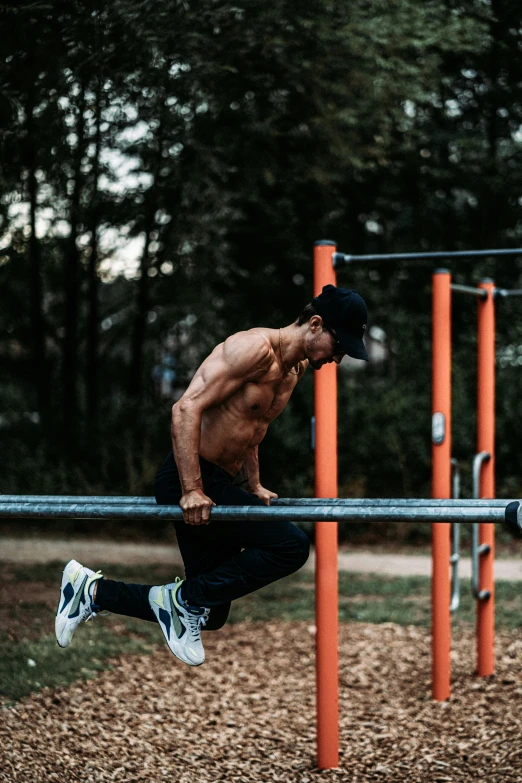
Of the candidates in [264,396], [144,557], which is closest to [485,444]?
[264,396]

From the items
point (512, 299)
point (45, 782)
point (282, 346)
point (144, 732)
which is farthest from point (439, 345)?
point (512, 299)

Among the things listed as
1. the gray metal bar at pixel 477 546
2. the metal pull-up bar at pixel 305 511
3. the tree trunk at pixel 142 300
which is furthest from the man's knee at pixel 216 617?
the tree trunk at pixel 142 300

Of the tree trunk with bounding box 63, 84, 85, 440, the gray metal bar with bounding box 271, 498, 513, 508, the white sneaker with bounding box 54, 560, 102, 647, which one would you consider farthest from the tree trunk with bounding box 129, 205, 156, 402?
the gray metal bar with bounding box 271, 498, 513, 508

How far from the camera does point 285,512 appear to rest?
3148 mm

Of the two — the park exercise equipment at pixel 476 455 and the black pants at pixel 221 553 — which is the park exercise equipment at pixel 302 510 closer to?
the black pants at pixel 221 553

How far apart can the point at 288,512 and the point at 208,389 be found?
0.60 m

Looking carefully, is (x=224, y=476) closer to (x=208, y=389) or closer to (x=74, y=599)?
(x=208, y=389)

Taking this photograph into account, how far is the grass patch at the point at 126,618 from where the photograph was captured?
6.39m

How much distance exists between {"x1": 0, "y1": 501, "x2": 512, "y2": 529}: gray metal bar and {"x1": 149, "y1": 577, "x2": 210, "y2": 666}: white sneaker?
0.60m

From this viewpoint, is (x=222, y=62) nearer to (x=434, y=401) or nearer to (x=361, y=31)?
(x=361, y=31)

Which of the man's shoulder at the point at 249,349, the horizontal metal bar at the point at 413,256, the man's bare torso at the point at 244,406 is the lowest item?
the man's bare torso at the point at 244,406

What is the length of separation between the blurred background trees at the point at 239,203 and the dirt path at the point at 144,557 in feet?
3.00

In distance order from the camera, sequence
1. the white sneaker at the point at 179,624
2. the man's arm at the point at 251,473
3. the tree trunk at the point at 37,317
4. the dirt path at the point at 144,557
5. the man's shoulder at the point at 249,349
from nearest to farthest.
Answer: the man's shoulder at the point at 249,349 → the white sneaker at the point at 179,624 → the man's arm at the point at 251,473 → the dirt path at the point at 144,557 → the tree trunk at the point at 37,317

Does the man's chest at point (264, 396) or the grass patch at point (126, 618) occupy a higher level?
the man's chest at point (264, 396)
